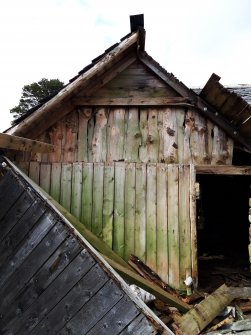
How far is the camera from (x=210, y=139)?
5.60 m

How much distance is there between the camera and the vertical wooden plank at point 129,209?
216 inches

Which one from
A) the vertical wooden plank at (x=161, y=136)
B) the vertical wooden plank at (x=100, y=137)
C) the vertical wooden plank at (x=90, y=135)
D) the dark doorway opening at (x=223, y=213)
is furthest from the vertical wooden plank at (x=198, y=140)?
the dark doorway opening at (x=223, y=213)

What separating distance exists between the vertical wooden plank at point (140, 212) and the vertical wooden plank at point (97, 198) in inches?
25.8

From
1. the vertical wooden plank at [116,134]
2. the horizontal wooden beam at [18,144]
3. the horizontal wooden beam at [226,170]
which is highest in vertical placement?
the vertical wooden plank at [116,134]

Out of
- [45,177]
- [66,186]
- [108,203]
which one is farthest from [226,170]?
[45,177]

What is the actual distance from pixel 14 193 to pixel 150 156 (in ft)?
9.49

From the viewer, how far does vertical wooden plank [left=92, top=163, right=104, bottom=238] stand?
220 inches

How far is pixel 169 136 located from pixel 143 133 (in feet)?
1.59

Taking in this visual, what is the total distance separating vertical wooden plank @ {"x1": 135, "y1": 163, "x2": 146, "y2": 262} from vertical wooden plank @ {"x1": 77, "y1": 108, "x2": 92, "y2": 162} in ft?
3.43

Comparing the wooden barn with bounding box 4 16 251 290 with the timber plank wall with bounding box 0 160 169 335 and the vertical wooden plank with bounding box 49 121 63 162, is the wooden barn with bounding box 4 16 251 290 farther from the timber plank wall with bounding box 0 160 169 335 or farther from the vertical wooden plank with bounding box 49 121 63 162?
the timber plank wall with bounding box 0 160 169 335

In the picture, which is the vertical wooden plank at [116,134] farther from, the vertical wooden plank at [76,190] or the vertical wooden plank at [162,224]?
the vertical wooden plank at [162,224]

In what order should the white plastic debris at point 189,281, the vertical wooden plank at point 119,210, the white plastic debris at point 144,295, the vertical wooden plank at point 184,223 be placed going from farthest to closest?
the vertical wooden plank at point 119,210
the vertical wooden plank at point 184,223
the white plastic debris at point 189,281
the white plastic debris at point 144,295

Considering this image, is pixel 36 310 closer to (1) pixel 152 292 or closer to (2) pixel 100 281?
(2) pixel 100 281

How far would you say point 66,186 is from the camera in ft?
18.8
